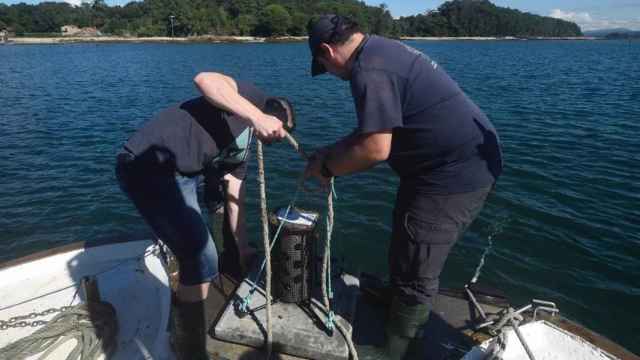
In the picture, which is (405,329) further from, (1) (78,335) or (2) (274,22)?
(2) (274,22)

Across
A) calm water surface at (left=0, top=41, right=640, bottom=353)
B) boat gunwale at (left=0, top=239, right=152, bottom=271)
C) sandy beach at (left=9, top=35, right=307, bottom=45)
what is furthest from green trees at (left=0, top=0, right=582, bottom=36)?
boat gunwale at (left=0, top=239, right=152, bottom=271)

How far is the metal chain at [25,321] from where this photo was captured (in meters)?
3.64

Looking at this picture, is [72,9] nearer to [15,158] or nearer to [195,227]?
[15,158]

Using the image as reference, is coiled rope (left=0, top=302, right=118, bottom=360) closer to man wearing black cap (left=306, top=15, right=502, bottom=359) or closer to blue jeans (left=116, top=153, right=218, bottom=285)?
blue jeans (left=116, top=153, right=218, bottom=285)

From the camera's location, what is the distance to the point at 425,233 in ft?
9.24

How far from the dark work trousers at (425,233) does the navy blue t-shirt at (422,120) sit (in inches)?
3.2

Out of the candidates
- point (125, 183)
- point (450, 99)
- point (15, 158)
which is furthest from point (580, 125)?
point (15, 158)

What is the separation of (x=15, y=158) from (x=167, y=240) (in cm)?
1254

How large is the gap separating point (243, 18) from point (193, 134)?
136651mm

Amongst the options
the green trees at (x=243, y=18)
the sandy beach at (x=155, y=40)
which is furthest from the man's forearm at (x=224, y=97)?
the sandy beach at (x=155, y=40)

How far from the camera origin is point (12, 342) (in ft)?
12.0

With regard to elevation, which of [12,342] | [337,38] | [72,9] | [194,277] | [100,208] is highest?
[72,9]

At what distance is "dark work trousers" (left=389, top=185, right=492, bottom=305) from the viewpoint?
2.81 meters

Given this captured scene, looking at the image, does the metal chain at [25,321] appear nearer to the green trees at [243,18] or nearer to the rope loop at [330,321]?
the rope loop at [330,321]
